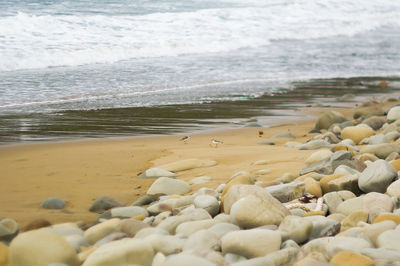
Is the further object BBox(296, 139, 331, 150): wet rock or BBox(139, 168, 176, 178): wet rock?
BBox(296, 139, 331, 150): wet rock

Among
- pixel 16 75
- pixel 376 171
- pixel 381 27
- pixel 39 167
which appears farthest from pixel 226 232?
pixel 381 27

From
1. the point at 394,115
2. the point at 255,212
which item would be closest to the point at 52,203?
the point at 255,212

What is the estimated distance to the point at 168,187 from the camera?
366 centimetres

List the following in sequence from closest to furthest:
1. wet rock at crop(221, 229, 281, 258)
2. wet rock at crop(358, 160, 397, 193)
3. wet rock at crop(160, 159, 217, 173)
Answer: wet rock at crop(221, 229, 281, 258)
wet rock at crop(358, 160, 397, 193)
wet rock at crop(160, 159, 217, 173)

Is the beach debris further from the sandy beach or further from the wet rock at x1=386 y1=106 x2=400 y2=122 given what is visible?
the wet rock at x1=386 y1=106 x2=400 y2=122

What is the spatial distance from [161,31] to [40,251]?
41.9 feet

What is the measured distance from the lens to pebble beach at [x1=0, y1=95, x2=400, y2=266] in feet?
7.43

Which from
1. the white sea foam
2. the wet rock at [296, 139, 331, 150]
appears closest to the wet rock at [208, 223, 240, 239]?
the wet rock at [296, 139, 331, 150]

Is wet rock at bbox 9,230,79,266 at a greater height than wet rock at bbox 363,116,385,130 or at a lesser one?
lesser

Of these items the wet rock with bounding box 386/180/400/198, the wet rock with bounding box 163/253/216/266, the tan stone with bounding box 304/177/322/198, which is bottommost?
the wet rock with bounding box 163/253/216/266

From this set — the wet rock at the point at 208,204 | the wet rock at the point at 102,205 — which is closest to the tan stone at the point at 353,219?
the wet rock at the point at 208,204

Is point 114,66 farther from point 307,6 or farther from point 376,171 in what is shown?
point 307,6

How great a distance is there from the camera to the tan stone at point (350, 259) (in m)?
2.10

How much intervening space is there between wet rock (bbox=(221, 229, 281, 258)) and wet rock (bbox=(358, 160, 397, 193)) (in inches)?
36.7
